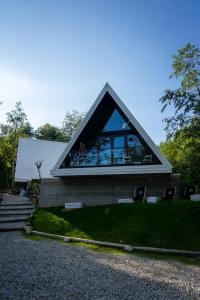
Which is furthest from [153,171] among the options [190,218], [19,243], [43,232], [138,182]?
[19,243]

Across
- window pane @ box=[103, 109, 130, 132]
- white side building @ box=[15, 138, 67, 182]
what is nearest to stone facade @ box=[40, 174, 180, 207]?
window pane @ box=[103, 109, 130, 132]

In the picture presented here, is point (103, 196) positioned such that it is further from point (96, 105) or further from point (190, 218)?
point (190, 218)

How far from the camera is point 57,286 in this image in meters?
5.83

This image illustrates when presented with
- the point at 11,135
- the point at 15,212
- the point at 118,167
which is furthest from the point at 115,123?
the point at 11,135

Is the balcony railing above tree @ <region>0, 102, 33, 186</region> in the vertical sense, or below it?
below

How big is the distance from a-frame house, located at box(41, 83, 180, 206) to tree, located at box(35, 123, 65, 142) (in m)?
40.8

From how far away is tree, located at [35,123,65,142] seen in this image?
2429 inches

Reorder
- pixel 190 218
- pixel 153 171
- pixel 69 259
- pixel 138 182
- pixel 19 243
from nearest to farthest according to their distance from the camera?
pixel 69 259 < pixel 19 243 < pixel 190 218 < pixel 153 171 < pixel 138 182

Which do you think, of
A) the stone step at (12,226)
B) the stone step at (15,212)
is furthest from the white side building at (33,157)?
the stone step at (12,226)

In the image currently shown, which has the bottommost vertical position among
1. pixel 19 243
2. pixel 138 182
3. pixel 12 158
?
pixel 19 243

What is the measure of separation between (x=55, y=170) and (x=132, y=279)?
1275cm

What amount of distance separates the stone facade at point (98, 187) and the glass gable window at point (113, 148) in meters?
1.20

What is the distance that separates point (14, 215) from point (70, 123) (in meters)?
42.4

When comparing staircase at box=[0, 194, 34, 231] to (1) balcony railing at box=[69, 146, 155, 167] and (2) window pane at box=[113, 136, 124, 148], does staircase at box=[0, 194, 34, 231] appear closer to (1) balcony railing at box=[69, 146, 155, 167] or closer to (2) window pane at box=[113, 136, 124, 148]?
(1) balcony railing at box=[69, 146, 155, 167]
